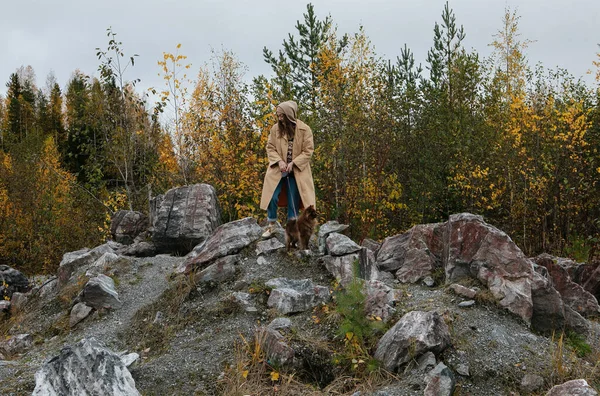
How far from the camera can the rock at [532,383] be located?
5.10 metres

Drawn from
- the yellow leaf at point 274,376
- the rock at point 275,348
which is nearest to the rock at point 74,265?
the rock at point 275,348

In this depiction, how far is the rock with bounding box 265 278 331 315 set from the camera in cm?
641

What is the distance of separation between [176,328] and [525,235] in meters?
7.32

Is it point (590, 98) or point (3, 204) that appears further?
point (590, 98)

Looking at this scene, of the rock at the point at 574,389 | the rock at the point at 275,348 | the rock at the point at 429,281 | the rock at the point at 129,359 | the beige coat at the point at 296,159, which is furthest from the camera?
the beige coat at the point at 296,159

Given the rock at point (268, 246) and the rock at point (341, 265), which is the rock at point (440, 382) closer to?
the rock at point (341, 265)

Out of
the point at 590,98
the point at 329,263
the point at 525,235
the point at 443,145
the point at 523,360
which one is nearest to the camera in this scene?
the point at 523,360

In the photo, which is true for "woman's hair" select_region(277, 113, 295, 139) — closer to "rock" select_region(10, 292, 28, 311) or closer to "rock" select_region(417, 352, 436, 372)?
"rock" select_region(417, 352, 436, 372)

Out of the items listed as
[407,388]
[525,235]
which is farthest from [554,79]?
[407,388]

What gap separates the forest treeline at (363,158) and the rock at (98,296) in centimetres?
354

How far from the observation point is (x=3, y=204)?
1374 centimetres

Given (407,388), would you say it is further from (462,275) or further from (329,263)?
(329,263)

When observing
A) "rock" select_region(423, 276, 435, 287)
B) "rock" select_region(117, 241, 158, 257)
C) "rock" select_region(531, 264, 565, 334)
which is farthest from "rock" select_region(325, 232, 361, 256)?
"rock" select_region(117, 241, 158, 257)

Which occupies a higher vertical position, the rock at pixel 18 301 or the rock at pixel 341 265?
the rock at pixel 341 265
